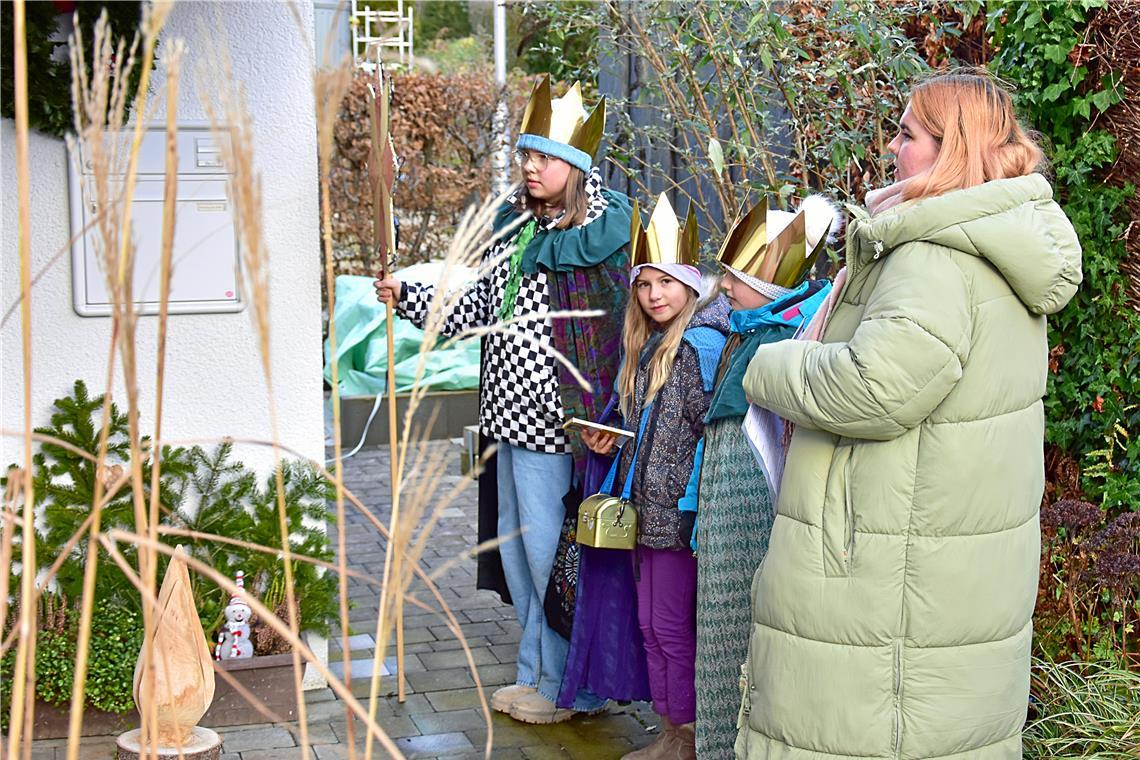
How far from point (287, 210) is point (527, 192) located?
75 centimetres

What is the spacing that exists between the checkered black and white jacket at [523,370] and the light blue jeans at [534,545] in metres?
0.07

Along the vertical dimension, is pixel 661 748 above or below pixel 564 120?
below

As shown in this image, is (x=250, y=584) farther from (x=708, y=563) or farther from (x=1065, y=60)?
(x=1065, y=60)

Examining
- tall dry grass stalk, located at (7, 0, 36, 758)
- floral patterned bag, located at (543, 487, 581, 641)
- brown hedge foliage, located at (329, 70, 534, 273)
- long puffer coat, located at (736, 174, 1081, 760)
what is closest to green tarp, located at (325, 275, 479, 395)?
brown hedge foliage, located at (329, 70, 534, 273)

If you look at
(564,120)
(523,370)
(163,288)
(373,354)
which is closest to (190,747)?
(523,370)

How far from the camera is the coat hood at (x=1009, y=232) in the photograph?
95.0 inches

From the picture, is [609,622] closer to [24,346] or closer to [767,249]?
[767,249]

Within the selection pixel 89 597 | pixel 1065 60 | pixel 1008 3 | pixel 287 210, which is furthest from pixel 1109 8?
pixel 89 597

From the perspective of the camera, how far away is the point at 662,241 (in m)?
3.60

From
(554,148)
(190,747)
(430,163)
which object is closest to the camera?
(190,747)

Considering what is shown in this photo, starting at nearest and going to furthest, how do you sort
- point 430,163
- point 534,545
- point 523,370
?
point 523,370
point 534,545
point 430,163

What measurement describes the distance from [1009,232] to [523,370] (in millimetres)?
1840

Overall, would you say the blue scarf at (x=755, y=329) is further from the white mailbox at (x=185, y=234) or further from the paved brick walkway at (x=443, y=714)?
the white mailbox at (x=185, y=234)

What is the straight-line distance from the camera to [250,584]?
166 inches
